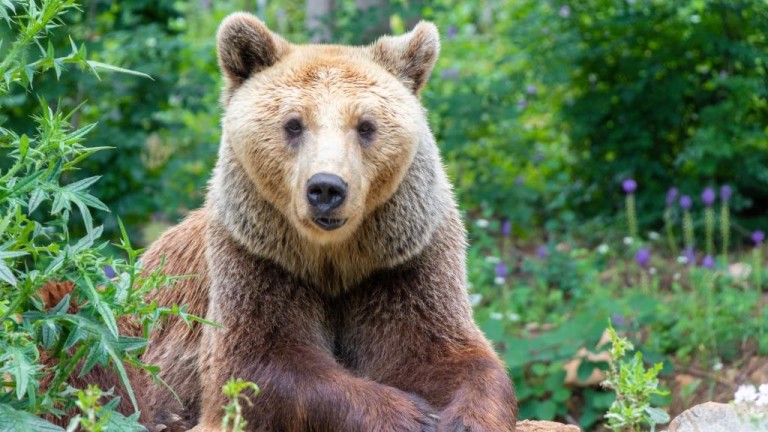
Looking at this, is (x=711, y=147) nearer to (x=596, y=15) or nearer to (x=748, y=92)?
(x=748, y=92)

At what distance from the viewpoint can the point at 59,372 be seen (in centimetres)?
379

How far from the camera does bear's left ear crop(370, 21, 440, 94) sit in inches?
206

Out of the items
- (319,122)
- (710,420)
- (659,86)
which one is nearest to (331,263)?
(319,122)

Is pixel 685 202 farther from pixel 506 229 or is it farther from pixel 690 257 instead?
pixel 506 229

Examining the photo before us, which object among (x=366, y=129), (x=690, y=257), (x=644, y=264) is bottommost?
(x=644, y=264)

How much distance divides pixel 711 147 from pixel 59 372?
681 centimetres


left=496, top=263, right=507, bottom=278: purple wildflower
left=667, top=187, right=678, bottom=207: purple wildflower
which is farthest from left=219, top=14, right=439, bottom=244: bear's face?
left=667, top=187, right=678, bottom=207: purple wildflower

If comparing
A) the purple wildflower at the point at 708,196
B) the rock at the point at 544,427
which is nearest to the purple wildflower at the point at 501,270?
the purple wildflower at the point at 708,196

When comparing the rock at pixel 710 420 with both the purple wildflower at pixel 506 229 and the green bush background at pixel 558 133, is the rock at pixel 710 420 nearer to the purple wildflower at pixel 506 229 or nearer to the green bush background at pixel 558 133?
the green bush background at pixel 558 133

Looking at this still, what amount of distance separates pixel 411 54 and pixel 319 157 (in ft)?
3.32

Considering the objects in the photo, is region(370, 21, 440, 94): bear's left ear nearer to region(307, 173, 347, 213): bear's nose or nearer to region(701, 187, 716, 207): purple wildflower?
region(307, 173, 347, 213): bear's nose

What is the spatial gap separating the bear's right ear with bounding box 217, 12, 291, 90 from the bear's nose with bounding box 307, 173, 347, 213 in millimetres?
925

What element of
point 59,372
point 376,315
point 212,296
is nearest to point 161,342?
point 212,296

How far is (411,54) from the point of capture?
527 cm
